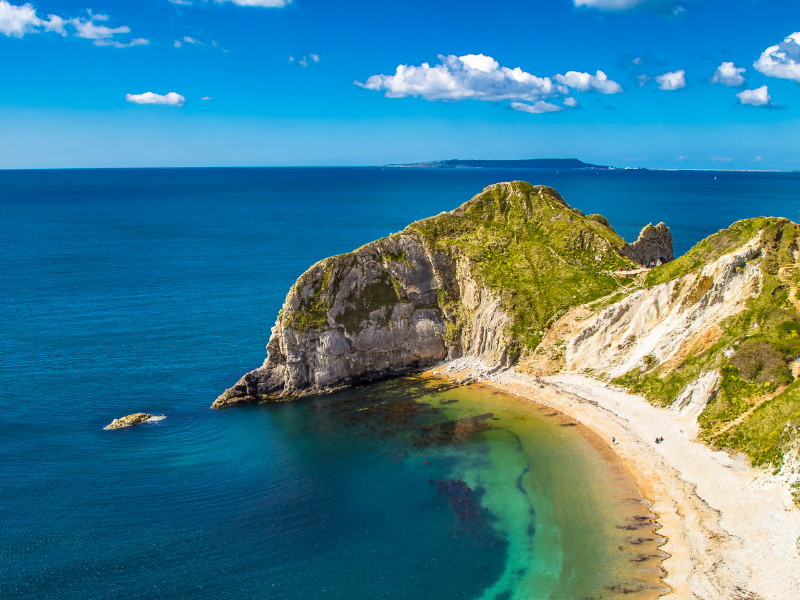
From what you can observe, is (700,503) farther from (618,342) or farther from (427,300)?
(427,300)

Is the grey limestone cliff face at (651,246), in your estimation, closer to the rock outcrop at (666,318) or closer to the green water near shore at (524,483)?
the rock outcrop at (666,318)

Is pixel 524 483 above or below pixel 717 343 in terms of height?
below

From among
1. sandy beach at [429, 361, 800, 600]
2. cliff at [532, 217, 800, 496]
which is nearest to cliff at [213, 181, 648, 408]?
cliff at [532, 217, 800, 496]

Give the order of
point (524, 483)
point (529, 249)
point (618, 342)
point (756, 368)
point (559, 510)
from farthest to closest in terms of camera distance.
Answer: point (529, 249) < point (618, 342) < point (756, 368) < point (524, 483) < point (559, 510)

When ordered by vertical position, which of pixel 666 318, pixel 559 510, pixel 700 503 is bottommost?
pixel 559 510

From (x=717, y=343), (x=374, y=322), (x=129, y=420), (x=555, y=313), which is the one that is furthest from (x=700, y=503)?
(x=129, y=420)

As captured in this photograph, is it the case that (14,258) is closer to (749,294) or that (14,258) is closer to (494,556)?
(494,556)

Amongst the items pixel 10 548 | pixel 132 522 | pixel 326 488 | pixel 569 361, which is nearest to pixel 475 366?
pixel 569 361
